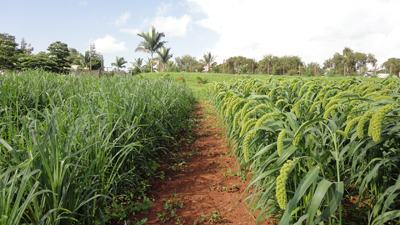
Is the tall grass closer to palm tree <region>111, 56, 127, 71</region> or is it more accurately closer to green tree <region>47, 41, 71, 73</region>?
green tree <region>47, 41, 71, 73</region>

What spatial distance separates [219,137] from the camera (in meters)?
3.92

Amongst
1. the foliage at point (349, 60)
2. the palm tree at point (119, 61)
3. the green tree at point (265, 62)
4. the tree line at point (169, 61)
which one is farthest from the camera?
the palm tree at point (119, 61)

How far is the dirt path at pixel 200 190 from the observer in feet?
5.73

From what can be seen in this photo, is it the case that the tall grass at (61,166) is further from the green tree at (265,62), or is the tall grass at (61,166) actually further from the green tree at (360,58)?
the green tree at (360,58)

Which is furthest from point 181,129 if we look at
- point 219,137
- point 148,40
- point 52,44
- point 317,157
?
point 52,44

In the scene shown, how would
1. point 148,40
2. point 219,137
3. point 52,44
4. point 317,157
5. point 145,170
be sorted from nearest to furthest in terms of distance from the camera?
point 317,157
point 145,170
point 219,137
point 148,40
point 52,44

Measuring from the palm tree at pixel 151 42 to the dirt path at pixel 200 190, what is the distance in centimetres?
2884

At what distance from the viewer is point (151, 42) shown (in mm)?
30203

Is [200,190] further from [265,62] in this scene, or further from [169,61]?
[265,62]

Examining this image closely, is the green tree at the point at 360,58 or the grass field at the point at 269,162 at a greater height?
the green tree at the point at 360,58

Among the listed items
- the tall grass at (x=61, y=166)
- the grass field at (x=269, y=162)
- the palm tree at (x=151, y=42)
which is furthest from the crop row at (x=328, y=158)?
the palm tree at (x=151, y=42)

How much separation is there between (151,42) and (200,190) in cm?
3042

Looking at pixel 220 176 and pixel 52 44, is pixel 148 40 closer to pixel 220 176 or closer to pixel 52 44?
pixel 52 44

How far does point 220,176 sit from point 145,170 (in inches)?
30.8
